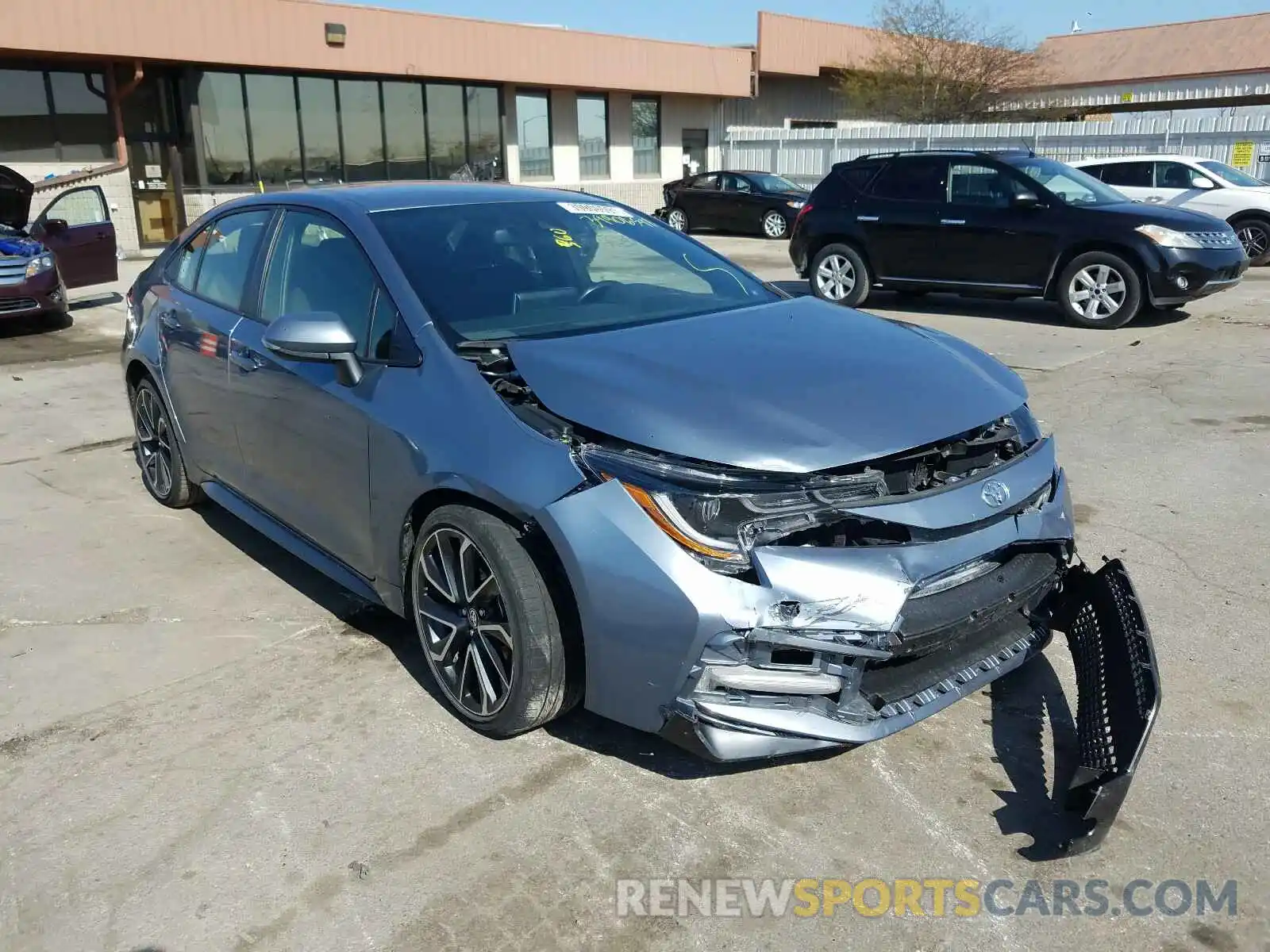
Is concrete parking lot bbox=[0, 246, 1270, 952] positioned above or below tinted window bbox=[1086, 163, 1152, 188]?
below

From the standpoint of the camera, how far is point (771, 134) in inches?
1125

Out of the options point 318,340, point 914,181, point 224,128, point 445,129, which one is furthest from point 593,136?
point 318,340

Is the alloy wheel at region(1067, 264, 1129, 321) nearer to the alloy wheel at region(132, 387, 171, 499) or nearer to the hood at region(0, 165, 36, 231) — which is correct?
the alloy wheel at region(132, 387, 171, 499)

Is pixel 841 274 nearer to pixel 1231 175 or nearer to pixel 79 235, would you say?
pixel 1231 175

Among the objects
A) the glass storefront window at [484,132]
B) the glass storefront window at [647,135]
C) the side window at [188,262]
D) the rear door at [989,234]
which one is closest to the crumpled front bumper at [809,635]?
the side window at [188,262]

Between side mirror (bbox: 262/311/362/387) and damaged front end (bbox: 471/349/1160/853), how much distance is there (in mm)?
821

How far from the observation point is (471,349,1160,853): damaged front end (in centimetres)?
256

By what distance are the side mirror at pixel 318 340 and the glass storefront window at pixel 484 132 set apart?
21.3m

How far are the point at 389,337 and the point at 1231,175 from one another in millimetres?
15214

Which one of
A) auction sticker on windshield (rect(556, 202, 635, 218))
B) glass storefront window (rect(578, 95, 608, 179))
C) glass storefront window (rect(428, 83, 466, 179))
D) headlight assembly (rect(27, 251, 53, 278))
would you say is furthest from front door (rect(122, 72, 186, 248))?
auction sticker on windshield (rect(556, 202, 635, 218))

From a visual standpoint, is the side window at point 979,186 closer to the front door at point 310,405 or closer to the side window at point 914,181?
the side window at point 914,181

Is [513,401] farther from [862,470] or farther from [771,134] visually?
[771,134]

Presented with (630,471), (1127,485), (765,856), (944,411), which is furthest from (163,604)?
(1127,485)

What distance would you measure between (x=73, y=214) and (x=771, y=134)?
68.5 feet
